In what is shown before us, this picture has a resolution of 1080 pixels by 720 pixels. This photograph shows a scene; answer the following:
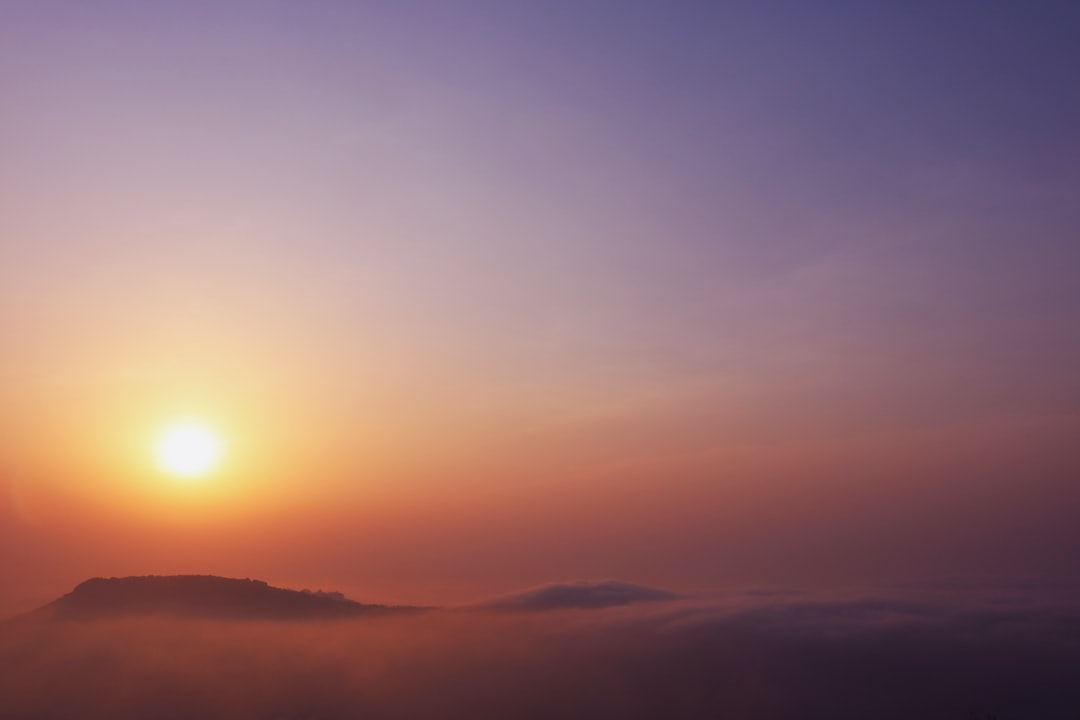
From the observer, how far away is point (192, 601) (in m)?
153

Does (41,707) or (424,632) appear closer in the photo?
(41,707)

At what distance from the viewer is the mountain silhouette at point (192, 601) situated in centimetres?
14612

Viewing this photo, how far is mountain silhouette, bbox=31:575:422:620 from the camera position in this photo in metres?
146

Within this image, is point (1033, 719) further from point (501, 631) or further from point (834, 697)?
point (501, 631)

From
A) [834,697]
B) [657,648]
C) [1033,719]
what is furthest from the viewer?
[657,648]

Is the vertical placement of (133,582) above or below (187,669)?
above

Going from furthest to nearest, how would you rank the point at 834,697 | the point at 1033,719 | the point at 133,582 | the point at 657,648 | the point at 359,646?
the point at 133,582 → the point at 359,646 → the point at 657,648 → the point at 834,697 → the point at 1033,719

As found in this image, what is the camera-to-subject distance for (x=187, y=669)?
12712 cm

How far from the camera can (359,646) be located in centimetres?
14325

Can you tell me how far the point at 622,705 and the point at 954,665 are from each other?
43.5 metres

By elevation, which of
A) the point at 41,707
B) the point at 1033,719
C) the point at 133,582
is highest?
the point at 133,582

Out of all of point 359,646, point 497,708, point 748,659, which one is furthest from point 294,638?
point 748,659

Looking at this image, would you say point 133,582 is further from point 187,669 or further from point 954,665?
point 954,665

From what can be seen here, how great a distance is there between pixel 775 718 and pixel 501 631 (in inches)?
1817
